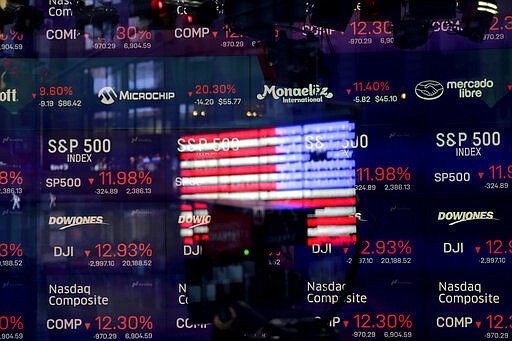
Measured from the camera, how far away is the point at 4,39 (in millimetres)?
7105

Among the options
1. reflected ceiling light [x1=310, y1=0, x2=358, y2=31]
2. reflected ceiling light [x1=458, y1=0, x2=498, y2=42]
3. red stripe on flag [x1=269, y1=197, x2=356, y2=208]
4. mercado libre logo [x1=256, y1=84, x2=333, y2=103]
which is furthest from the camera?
mercado libre logo [x1=256, y1=84, x2=333, y2=103]

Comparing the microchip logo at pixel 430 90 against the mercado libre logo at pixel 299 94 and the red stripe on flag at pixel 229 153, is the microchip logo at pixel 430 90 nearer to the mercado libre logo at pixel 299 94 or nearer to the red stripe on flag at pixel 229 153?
the mercado libre logo at pixel 299 94

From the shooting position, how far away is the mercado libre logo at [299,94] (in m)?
7.04

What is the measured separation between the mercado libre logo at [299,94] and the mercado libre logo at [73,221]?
6.91ft

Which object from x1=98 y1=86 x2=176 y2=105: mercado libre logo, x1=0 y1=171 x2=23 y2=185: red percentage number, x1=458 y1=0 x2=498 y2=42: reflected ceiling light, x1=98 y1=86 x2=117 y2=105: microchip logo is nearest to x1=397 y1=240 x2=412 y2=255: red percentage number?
x1=458 y1=0 x2=498 y2=42: reflected ceiling light

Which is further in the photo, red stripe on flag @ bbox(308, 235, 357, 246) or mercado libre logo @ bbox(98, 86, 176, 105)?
mercado libre logo @ bbox(98, 86, 176, 105)

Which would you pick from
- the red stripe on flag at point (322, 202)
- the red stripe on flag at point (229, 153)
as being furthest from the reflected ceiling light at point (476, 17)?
the red stripe on flag at point (229, 153)

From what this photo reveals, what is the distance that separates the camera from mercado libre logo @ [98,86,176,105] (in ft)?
23.4

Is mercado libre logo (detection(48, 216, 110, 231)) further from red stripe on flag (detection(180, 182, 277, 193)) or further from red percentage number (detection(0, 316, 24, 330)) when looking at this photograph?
red percentage number (detection(0, 316, 24, 330))

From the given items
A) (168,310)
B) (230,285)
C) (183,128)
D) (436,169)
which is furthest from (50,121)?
(436,169)

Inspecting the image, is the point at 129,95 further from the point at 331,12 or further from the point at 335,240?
the point at 335,240

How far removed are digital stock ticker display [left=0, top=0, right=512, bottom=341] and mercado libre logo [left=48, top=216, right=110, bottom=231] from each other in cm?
1

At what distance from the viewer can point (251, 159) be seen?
23.3 feet

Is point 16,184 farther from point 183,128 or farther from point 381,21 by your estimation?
point 381,21
